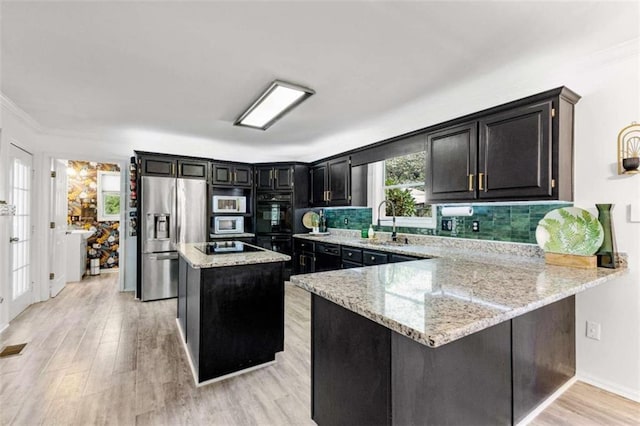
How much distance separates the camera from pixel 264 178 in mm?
5281

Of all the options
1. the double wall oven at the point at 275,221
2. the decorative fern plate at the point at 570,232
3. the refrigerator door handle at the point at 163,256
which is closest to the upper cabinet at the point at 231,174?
the double wall oven at the point at 275,221

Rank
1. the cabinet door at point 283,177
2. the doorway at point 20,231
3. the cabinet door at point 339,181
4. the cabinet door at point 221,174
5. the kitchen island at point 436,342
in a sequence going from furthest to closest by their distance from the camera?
the cabinet door at point 283,177 → the cabinet door at point 221,174 → the cabinet door at point 339,181 → the doorway at point 20,231 → the kitchen island at point 436,342

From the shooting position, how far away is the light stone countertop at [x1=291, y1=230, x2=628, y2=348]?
3.25ft

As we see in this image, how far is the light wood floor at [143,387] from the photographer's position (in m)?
1.79

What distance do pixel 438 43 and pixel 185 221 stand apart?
3.91m

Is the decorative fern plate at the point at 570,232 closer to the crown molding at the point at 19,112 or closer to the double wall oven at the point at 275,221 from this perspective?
the double wall oven at the point at 275,221

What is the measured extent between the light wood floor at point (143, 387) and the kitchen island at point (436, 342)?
1.12ft

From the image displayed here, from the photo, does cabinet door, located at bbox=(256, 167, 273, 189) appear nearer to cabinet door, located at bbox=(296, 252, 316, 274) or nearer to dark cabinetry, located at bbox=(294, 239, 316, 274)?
dark cabinetry, located at bbox=(294, 239, 316, 274)

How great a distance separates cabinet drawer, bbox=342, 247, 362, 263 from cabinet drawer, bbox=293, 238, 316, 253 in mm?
835

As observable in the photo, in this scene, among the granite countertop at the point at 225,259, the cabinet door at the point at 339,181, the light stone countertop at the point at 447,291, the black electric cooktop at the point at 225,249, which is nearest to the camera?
the light stone countertop at the point at 447,291

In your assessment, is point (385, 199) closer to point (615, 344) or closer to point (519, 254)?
Result: point (519, 254)

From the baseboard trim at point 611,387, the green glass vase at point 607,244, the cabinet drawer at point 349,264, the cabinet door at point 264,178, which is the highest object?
the cabinet door at point 264,178

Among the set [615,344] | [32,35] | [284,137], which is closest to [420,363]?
[615,344]

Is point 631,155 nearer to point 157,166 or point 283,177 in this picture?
point 283,177
